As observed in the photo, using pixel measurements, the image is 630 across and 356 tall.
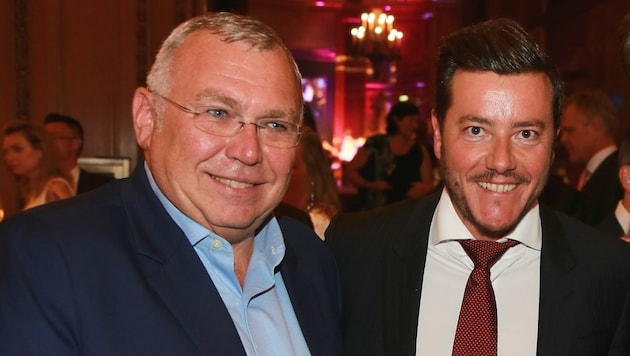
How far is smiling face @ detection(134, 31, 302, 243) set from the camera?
164 cm

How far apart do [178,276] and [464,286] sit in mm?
818

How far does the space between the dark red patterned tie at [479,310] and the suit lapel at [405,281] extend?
0.13 m

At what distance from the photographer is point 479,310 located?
193cm

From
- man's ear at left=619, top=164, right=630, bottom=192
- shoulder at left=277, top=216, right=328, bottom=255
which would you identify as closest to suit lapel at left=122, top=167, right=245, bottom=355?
shoulder at left=277, top=216, right=328, bottom=255

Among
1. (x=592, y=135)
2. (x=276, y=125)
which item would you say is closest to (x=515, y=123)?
(x=276, y=125)

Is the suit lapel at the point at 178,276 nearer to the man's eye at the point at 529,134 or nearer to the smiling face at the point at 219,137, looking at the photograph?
the smiling face at the point at 219,137

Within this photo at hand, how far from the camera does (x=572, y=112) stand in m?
5.15

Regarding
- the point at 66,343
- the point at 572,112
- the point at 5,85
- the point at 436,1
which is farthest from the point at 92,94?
the point at 436,1

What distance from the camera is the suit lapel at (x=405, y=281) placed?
6.52ft

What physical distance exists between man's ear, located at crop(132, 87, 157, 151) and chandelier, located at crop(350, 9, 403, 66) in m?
11.7

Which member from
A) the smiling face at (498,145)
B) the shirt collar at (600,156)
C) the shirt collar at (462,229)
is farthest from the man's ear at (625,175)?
the shirt collar at (600,156)

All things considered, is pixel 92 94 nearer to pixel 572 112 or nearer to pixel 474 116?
pixel 572 112

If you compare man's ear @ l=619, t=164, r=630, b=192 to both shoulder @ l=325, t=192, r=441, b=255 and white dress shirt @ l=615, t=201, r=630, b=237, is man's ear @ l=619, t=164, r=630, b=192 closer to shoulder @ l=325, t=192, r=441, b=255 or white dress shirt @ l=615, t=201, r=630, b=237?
white dress shirt @ l=615, t=201, r=630, b=237

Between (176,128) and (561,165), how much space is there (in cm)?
626
